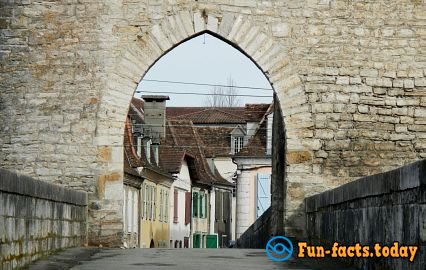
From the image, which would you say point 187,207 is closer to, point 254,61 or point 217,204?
point 217,204

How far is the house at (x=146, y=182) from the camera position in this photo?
28.8 metres

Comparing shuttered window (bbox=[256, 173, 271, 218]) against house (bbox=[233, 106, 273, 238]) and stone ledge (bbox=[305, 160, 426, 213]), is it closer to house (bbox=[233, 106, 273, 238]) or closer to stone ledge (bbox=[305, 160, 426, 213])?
house (bbox=[233, 106, 273, 238])

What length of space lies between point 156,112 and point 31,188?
3019 centimetres

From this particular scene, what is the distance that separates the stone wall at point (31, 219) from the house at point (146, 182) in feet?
52.3

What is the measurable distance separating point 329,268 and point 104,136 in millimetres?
5332

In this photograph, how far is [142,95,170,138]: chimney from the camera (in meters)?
37.0

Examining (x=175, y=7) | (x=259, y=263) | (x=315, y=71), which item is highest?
(x=175, y=7)

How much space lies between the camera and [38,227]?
8.29 meters

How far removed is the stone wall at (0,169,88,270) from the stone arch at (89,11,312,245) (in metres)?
2.34

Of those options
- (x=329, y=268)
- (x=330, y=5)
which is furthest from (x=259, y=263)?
(x=330, y=5)

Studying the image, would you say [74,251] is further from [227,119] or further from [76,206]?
[227,119]

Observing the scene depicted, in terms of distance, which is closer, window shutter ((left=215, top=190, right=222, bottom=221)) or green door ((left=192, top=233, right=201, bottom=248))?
green door ((left=192, top=233, right=201, bottom=248))

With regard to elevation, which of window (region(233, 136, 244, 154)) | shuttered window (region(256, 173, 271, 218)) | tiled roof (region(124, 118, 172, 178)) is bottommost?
shuttered window (region(256, 173, 271, 218))

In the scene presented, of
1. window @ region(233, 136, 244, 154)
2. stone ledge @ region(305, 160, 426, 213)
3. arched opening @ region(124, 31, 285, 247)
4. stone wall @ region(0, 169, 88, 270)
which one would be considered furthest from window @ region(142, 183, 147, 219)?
stone ledge @ region(305, 160, 426, 213)
